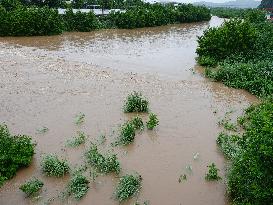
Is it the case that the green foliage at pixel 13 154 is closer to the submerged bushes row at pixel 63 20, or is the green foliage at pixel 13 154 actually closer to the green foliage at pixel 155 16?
the submerged bushes row at pixel 63 20

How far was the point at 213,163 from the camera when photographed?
9.11 meters

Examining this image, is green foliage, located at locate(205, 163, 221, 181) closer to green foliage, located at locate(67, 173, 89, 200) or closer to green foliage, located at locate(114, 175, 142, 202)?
green foliage, located at locate(114, 175, 142, 202)

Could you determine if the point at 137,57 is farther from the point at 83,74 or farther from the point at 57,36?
the point at 57,36

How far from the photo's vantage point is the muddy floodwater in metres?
8.47

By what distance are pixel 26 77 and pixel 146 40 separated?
13.1m

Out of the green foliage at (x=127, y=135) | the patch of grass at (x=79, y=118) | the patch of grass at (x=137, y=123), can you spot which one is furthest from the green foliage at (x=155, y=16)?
the green foliage at (x=127, y=135)

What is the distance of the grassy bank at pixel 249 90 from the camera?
6.65 metres

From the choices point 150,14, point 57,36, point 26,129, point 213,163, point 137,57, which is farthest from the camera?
point 150,14

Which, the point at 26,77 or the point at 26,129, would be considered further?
the point at 26,77

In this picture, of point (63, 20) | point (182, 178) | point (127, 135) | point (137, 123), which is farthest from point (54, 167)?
point (63, 20)

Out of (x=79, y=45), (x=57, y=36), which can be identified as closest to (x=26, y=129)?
(x=79, y=45)

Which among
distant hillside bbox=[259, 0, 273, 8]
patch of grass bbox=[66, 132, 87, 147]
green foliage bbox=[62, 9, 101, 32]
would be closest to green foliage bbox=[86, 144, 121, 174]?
patch of grass bbox=[66, 132, 87, 147]

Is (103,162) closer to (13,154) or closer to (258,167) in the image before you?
(13,154)

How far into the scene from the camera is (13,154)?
8.89 metres
